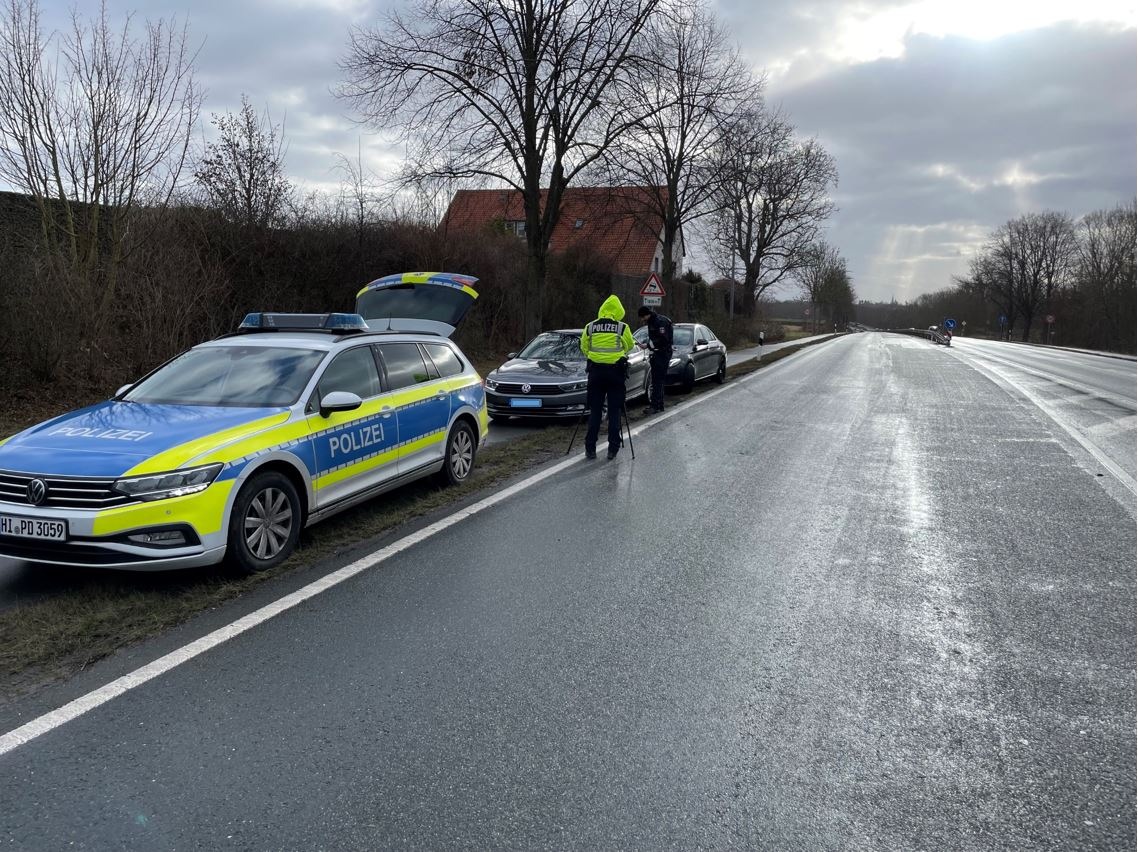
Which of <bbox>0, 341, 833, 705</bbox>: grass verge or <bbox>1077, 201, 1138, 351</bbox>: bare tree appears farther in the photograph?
<bbox>1077, 201, 1138, 351</bbox>: bare tree

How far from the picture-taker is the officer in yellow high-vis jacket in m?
9.58

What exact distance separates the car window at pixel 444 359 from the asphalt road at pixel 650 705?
181 cm

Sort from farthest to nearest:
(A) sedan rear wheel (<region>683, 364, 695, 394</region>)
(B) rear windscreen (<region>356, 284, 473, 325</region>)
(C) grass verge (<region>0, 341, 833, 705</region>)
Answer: (A) sedan rear wheel (<region>683, 364, 695, 394</region>), (B) rear windscreen (<region>356, 284, 473, 325</region>), (C) grass verge (<region>0, 341, 833, 705</region>)

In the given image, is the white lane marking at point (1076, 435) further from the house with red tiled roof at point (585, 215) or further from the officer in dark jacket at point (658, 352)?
the house with red tiled roof at point (585, 215)

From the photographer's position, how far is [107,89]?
12172 millimetres

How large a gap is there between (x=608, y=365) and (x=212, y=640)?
6242mm

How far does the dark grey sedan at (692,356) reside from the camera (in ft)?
54.1

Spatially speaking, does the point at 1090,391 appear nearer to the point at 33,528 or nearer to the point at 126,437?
the point at 126,437

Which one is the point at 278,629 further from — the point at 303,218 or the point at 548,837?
the point at 303,218

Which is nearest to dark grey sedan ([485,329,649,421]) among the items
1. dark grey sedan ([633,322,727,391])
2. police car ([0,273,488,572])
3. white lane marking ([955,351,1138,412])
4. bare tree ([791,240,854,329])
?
dark grey sedan ([633,322,727,391])

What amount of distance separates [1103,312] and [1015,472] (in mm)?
67624

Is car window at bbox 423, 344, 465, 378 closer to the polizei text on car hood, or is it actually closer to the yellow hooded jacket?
the yellow hooded jacket

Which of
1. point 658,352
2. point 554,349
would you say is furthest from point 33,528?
point 658,352

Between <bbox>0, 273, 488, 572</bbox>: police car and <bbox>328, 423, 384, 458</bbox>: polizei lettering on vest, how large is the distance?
13 mm
